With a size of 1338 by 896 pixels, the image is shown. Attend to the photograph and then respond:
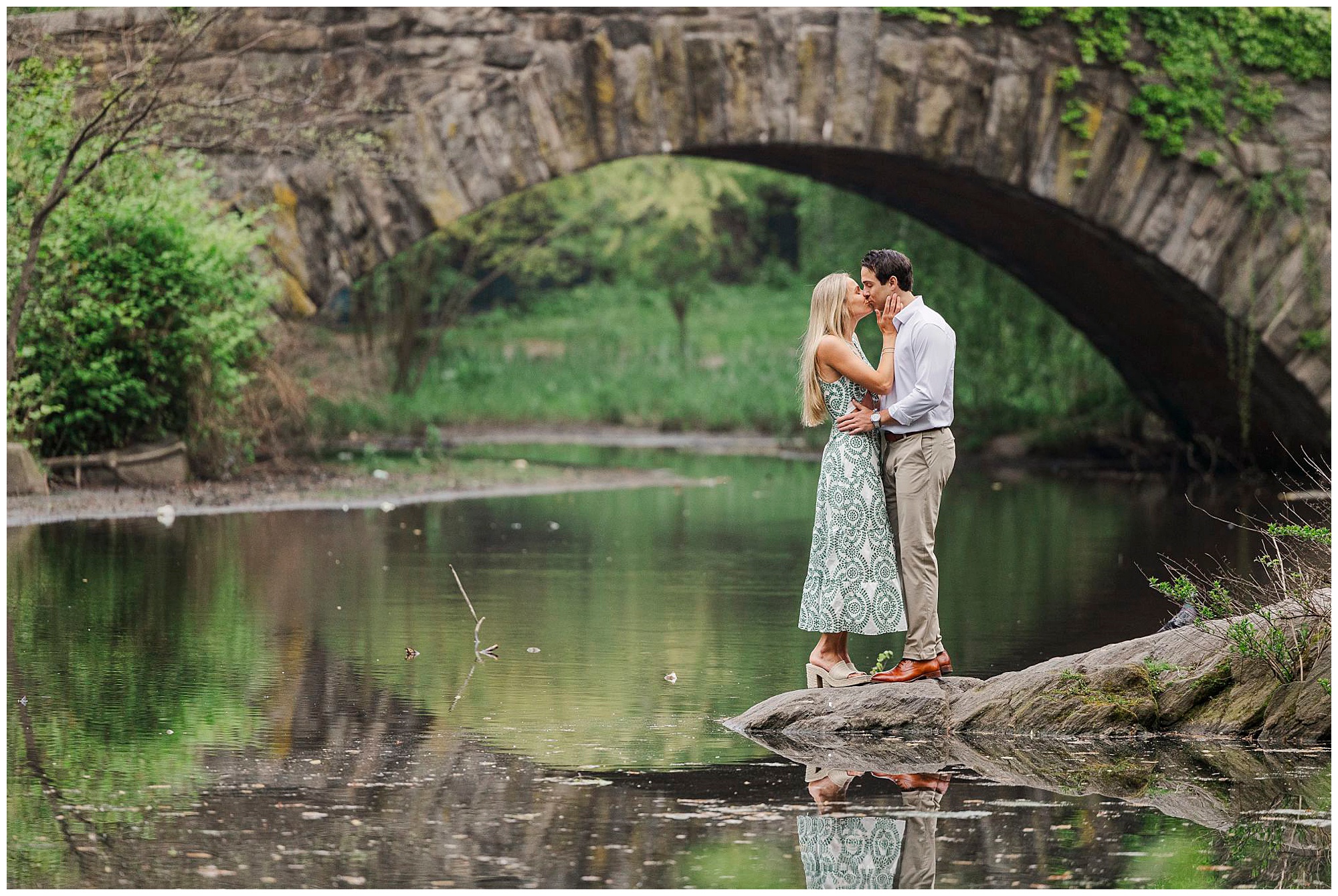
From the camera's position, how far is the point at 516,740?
716cm

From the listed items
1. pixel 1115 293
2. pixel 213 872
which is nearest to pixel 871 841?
pixel 213 872

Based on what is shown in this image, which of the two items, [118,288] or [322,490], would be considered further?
[322,490]

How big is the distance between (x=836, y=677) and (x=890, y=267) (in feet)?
5.61

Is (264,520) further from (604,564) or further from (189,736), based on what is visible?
(189,736)

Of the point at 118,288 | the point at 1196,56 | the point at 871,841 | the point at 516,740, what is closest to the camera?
the point at 871,841

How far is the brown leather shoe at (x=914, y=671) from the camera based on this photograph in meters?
7.84

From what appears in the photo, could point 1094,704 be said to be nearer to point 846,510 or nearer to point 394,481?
point 846,510

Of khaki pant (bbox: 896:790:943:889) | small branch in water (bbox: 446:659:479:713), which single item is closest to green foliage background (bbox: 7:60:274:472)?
small branch in water (bbox: 446:659:479:713)

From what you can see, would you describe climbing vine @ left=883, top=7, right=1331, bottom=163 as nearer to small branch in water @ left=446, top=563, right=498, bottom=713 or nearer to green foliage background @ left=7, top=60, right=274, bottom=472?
green foliage background @ left=7, top=60, right=274, bottom=472

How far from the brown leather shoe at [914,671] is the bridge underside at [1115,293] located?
1131 cm

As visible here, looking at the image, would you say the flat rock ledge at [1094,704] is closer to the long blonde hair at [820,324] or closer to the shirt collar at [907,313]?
the long blonde hair at [820,324]

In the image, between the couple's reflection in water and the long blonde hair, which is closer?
the couple's reflection in water

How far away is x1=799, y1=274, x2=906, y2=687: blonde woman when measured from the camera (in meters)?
7.94

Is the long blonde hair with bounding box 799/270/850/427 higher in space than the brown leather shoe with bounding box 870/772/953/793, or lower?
higher
